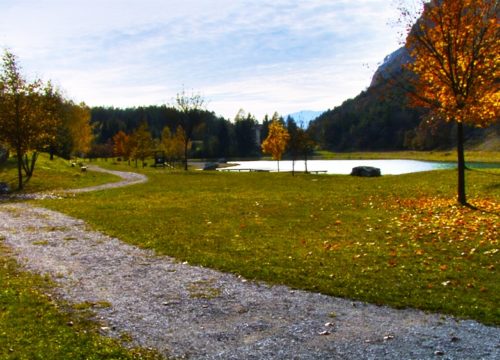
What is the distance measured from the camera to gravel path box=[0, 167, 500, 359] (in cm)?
807

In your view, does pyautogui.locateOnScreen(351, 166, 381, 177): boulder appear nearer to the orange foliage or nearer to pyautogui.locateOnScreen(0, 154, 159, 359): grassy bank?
the orange foliage

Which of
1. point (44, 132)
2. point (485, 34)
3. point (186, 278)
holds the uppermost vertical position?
point (485, 34)

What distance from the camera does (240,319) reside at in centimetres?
970

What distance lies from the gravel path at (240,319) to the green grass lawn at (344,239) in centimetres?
86

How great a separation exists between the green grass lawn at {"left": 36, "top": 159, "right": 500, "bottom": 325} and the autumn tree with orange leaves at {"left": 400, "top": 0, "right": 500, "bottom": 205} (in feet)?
17.6

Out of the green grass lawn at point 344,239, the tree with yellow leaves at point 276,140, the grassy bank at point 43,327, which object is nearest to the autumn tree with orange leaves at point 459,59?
the green grass lawn at point 344,239

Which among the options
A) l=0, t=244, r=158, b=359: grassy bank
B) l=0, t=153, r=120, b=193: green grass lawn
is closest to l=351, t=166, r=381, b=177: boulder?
l=0, t=153, r=120, b=193: green grass lawn

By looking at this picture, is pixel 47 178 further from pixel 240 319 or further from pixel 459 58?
pixel 240 319

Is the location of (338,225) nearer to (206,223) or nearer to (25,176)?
(206,223)

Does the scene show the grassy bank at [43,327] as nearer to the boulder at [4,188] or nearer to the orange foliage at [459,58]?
the orange foliage at [459,58]

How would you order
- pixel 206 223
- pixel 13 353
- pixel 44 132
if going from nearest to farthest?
pixel 13 353 → pixel 206 223 → pixel 44 132

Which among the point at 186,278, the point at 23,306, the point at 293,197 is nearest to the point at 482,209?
the point at 293,197

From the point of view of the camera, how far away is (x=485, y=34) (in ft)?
79.0

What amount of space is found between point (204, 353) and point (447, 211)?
19.0m
